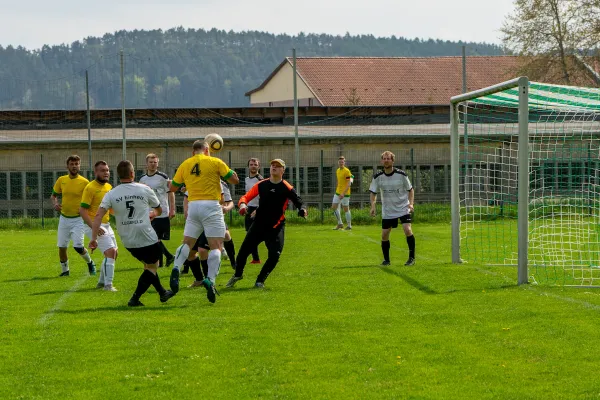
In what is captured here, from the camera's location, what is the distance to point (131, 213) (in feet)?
36.9

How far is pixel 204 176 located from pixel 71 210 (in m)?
4.50

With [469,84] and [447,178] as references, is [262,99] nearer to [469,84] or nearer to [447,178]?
[469,84]

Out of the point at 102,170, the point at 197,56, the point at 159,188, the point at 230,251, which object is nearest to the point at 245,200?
the point at 102,170

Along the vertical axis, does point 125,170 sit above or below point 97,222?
above

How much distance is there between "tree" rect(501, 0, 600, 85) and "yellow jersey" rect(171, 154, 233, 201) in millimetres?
36187

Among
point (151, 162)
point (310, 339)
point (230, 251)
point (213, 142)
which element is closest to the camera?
point (310, 339)

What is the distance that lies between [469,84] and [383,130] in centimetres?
1641

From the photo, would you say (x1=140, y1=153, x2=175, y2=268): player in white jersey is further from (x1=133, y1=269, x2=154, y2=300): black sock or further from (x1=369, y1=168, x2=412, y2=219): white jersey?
(x1=133, y1=269, x2=154, y2=300): black sock

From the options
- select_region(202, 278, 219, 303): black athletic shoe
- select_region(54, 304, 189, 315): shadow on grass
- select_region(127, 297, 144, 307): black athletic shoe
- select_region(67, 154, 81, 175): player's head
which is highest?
select_region(67, 154, 81, 175): player's head

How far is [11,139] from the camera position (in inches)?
1672

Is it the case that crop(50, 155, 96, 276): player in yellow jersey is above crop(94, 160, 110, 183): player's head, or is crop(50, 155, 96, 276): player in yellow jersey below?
below

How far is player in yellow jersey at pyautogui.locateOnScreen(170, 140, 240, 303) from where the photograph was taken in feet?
38.8

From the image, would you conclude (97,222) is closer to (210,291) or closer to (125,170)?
(125,170)

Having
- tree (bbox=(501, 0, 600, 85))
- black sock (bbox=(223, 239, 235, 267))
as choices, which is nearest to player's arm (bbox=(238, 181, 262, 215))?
black sock (bbox=(223, 239, 235, 267))
